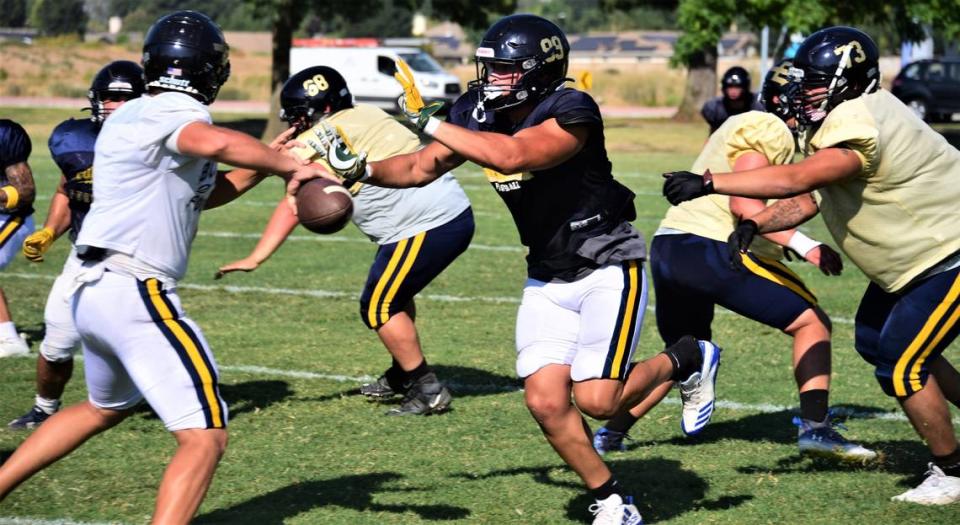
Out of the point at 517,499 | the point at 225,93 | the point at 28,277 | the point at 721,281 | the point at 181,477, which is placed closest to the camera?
the point at 181,477

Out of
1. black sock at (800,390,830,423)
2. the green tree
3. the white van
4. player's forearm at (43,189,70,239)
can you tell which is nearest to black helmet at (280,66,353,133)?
player's forearm at (43,189,70,239)

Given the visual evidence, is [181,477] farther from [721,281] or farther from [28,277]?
[28,277]

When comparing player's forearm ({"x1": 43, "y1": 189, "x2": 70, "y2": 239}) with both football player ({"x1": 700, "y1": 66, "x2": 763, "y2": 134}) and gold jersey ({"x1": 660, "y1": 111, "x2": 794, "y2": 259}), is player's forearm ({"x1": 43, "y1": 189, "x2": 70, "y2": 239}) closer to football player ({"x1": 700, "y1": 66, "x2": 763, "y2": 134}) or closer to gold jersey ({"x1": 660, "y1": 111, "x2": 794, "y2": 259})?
gold jersey ({"x1": 660, "y1": 111, "x2": 794, "y2": 259})

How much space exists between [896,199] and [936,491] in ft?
3.89

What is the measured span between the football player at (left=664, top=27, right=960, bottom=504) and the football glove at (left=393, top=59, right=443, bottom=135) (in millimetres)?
1471

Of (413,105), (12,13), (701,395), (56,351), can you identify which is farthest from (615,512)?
(12,13)

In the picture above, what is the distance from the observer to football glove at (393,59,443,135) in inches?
175

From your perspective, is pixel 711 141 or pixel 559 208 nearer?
pixel 559 208

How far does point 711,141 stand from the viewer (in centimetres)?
580

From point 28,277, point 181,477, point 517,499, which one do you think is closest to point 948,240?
point 517,499

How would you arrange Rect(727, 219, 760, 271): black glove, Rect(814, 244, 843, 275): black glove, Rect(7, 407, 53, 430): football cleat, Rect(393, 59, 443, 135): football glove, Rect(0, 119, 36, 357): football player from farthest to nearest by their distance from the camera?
Rect(0, 119, 36, 357): football player
Rect(7, 407, 53, 430): football cleat
Rect(814, 244, 843, 275): black glove
Rect(727, 219, 760, 271): black glove
Rect(393, 59, 443, 135): football glove

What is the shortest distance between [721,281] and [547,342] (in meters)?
1.15

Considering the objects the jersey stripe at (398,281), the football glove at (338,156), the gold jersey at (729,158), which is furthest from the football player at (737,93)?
the football glove at (338,156)

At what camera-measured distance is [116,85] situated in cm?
614
